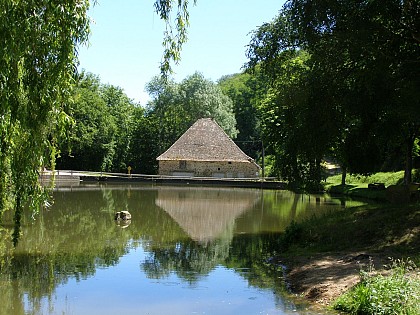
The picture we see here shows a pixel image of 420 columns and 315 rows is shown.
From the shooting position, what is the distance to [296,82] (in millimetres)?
17266

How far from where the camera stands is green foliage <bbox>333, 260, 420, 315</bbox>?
24.0ft

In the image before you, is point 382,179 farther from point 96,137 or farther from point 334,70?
point 96,137

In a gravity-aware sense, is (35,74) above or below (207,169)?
above

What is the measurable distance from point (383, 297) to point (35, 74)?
5.73 meters

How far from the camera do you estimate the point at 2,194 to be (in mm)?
8078

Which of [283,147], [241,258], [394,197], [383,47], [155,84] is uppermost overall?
[155,84]

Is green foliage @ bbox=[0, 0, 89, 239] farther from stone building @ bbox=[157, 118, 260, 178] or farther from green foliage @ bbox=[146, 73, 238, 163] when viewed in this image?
green foliage @ bbox=[146, 73, 238, 163]

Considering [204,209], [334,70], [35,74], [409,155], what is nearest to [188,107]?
[204,209]

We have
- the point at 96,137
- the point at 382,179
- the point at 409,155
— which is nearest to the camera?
the point at 409,155

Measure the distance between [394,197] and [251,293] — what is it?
1155 cm

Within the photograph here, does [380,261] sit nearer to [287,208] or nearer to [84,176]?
[287,208]

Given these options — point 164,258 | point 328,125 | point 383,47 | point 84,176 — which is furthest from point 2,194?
point 84,176

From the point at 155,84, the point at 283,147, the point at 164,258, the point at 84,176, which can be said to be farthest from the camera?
the point at 155,84

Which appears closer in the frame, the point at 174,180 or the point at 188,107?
the point at 174,180
